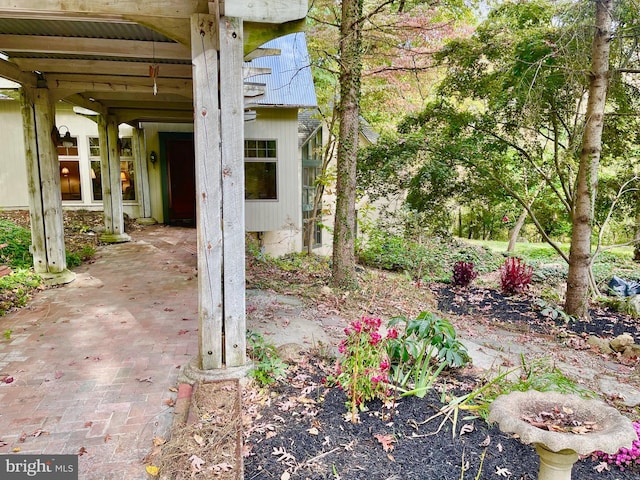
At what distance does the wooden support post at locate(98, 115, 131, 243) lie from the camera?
26.5 ft

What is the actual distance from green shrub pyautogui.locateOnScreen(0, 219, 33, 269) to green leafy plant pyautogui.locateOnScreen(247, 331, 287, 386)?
4320 mm

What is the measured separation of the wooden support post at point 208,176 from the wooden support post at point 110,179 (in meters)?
6.37

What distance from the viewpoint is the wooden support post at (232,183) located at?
2.68 meters

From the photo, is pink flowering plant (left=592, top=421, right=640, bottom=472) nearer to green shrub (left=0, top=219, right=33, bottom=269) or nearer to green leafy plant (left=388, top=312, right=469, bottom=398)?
green leafy plant (left=388, top=312, right=469, bottom=398)

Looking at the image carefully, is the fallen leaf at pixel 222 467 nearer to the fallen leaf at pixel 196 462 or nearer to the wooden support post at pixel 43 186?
the fallen leaf at pixel 196 462

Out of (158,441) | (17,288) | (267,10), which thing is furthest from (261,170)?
(158,441)

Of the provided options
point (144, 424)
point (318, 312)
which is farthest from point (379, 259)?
point (144, 424)

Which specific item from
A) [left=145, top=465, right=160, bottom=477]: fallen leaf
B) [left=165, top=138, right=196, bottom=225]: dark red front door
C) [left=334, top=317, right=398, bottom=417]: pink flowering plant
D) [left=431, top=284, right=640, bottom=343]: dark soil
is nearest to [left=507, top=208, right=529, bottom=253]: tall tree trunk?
[left=431, top=284, right=640, bottom=343]: dark soil

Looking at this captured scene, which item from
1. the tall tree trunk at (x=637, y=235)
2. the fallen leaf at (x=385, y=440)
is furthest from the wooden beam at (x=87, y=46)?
the tall tree trunk at (x=637, y=235)

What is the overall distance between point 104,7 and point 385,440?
3229 mm

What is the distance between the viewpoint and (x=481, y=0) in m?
6.80

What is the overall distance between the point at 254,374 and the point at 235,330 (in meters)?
0.36

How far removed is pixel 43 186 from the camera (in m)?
5.28

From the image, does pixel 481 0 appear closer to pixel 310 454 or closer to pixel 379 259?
pixel 379 259
